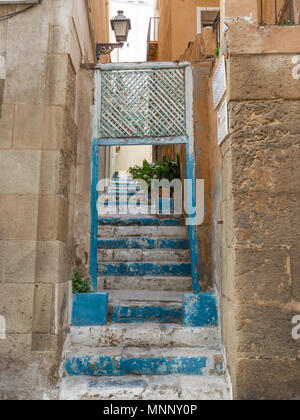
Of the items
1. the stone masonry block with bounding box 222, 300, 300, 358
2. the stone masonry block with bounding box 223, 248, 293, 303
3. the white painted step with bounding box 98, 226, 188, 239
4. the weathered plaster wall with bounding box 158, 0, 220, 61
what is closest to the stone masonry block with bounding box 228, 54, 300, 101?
the stone masonry block with bounding box 223, 248, 293, 303

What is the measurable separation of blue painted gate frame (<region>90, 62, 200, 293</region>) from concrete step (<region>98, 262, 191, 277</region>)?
0.79 meters

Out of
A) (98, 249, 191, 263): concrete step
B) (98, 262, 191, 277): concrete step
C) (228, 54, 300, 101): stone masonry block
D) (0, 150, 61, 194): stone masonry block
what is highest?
(228, 54, 300, 101): stone masonry block

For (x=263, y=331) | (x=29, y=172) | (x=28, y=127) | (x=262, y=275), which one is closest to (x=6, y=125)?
(x=28, y=127)

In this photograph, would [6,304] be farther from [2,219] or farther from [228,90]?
[228,90]

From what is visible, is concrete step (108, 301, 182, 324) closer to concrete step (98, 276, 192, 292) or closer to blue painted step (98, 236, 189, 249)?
concrete step (98, 276, 192, 292)

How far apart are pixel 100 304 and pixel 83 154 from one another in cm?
185

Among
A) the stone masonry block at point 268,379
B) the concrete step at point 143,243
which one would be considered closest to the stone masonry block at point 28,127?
the concrete step at point 143,243

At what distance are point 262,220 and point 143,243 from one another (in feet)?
8.83

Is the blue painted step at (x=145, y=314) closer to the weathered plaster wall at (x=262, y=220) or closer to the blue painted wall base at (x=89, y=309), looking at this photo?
the blue painted wall base at (x=89, y=309)

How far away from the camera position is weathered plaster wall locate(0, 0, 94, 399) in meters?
3.23

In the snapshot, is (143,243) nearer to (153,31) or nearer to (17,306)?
(17,306)

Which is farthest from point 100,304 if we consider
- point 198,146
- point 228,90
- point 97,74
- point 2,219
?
point 97,74

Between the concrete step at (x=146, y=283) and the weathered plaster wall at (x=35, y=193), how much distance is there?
3.45 feet

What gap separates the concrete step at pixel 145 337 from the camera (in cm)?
357
